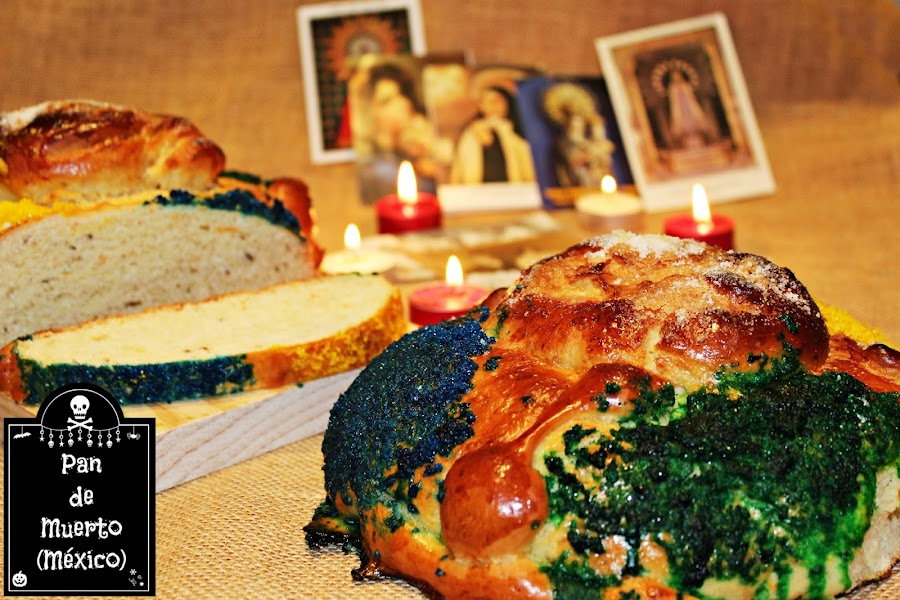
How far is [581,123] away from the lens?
5.59 m

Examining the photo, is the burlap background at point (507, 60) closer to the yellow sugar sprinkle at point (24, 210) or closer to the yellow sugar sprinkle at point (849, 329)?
the yellow sugar sprinkle at point (24, 210)

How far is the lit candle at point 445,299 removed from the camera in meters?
3.74

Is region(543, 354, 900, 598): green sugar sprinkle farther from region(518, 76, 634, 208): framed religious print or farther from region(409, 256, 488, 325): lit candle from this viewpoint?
region(518, 76, 634, 208): framed religious print

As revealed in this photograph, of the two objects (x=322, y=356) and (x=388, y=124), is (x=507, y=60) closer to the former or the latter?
(x=388, y=124)

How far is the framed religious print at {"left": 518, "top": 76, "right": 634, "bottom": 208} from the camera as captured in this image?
5492 millimetres

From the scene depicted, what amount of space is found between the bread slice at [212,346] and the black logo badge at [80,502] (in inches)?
23.8

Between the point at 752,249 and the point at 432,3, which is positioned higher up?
the point at 432,3

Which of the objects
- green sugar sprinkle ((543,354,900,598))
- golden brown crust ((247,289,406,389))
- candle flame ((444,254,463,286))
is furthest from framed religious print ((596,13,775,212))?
green sugar sprinkle ((543,354,900,598))

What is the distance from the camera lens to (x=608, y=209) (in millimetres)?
4887

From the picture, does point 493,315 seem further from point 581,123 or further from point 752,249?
point 581,123

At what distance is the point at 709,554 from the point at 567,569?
0.85 ft

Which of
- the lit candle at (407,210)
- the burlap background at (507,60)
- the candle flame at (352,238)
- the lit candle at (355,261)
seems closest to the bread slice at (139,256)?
the lit candle at (355,261)

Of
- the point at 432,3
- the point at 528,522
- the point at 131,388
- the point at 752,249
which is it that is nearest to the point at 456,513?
the point at 528,522

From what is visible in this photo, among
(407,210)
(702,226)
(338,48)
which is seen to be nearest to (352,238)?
(407,210)
